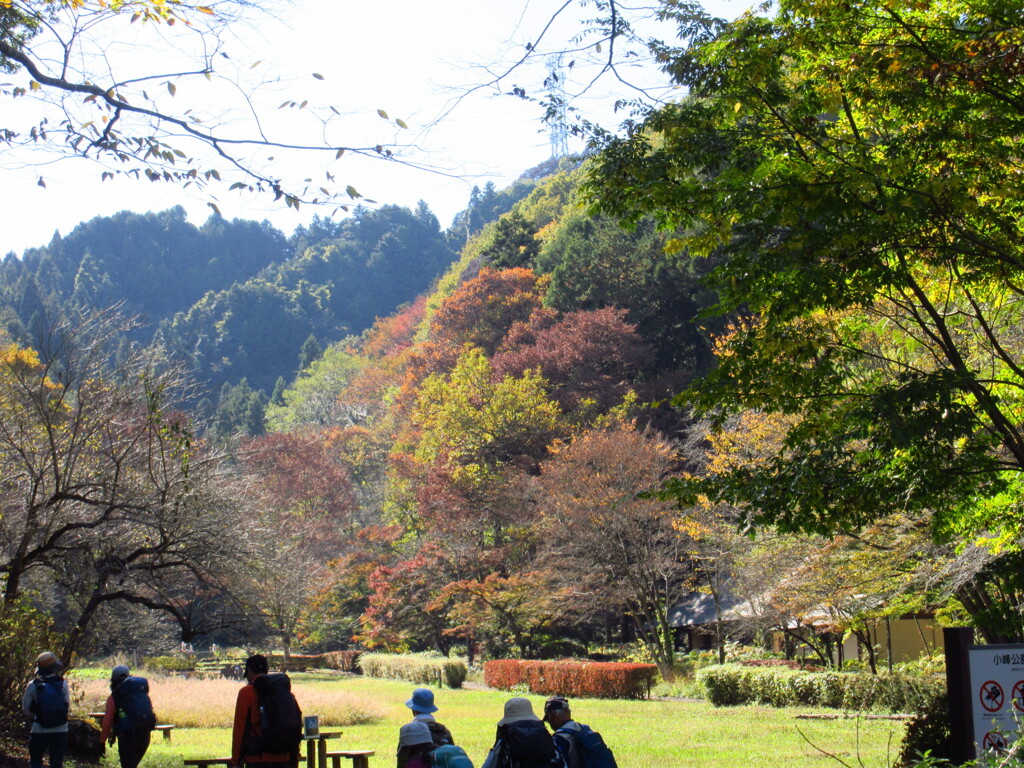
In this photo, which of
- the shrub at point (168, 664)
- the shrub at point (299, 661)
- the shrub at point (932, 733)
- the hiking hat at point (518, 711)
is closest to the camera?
the hiking hat at point (518, 711)

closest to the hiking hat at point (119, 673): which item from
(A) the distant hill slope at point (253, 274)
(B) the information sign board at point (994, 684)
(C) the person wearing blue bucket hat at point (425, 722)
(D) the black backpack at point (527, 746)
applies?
(C) the person wearing blue bucket hat at point (425, 722)

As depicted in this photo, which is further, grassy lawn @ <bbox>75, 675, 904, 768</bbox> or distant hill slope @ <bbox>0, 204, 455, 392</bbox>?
distant hill slope @ <bbox>0, 204, 455, 392</bbox>

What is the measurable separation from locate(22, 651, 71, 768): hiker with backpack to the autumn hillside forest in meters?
2.22

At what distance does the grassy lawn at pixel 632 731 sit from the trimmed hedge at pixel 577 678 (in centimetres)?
96

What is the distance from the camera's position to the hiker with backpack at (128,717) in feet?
27.9

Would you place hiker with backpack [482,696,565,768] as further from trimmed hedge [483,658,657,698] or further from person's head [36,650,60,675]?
trimmed hedge [483,658,657,698]

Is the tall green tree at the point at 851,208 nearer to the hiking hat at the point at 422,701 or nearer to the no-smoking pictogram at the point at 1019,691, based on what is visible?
the no-smoking pictogram at the point at 1019,691

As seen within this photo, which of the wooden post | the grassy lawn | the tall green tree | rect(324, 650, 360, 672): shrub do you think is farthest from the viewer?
rect(324, 650, 360, 672): shrub

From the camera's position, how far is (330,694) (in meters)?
20.1

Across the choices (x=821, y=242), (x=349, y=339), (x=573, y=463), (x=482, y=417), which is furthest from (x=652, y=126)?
(x=349, y=339)

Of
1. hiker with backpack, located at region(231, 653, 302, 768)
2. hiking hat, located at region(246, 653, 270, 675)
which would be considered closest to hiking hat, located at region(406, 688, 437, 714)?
hiker with backpack, located at region(231, 653, 302, 768)

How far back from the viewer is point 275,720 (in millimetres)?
6293

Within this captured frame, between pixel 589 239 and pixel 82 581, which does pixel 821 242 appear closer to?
pixel 82 581

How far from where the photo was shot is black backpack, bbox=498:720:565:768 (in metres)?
4.84
